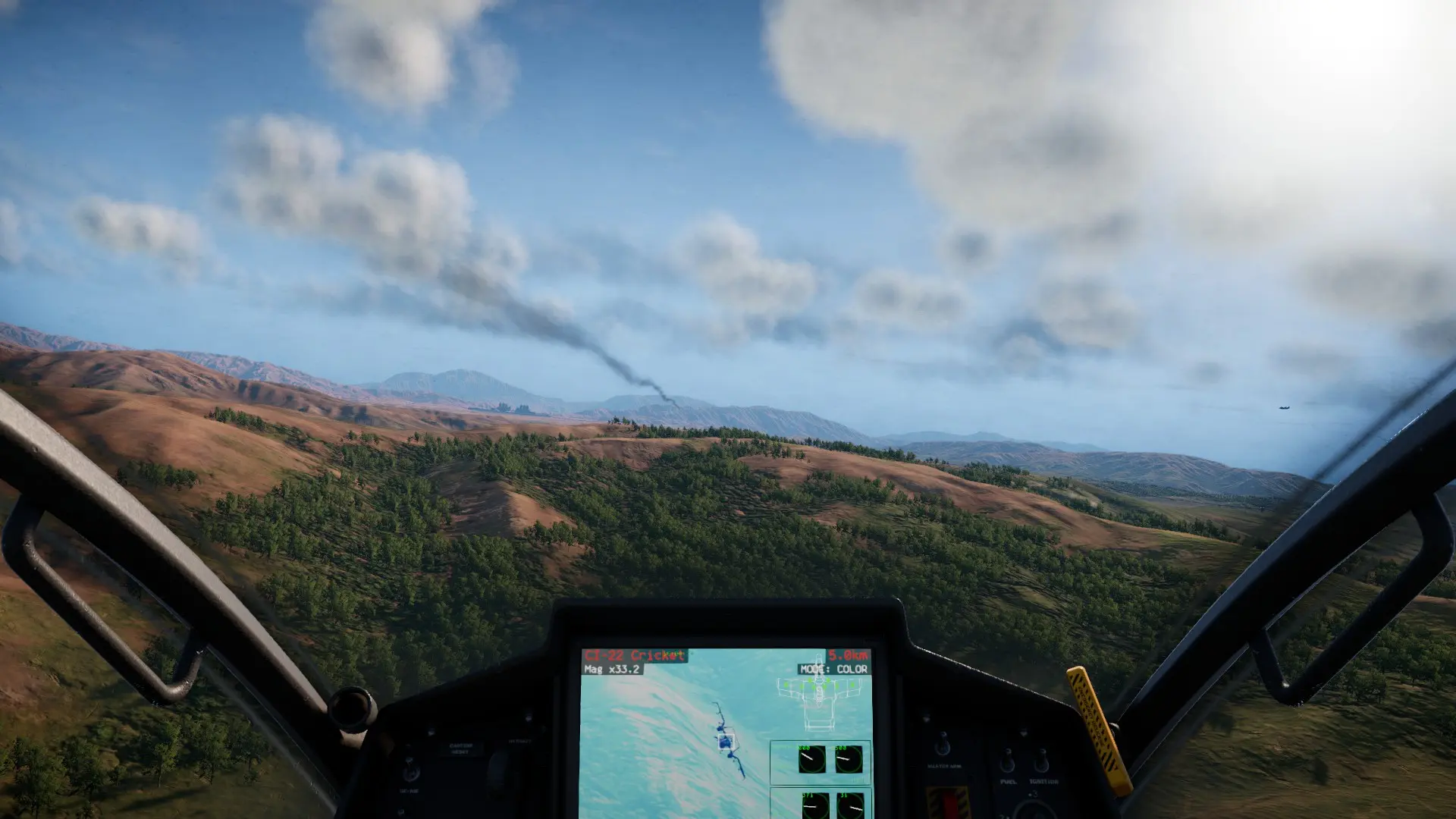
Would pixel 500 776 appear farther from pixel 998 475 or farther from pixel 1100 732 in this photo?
pixel 998 475

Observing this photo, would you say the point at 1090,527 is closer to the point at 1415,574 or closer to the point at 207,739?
the point at 1415,574

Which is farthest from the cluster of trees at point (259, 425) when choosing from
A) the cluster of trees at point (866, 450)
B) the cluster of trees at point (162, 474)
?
the cluster of trees at point (866, 450)

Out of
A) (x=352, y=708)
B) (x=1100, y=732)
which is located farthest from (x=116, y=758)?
(x=1100, y=732)

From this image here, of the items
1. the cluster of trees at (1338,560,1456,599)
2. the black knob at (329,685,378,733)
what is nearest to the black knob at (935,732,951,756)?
the cluster of trees at (1338,560,1456,599)

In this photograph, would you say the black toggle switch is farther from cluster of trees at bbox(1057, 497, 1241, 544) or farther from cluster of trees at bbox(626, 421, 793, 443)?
cluster of trees at bbox(626, 421, 793, 443)

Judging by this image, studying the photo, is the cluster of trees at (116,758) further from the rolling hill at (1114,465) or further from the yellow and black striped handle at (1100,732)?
the rolling hill at (1114,465)

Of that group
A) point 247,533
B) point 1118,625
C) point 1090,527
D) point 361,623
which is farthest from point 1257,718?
point 247,533
